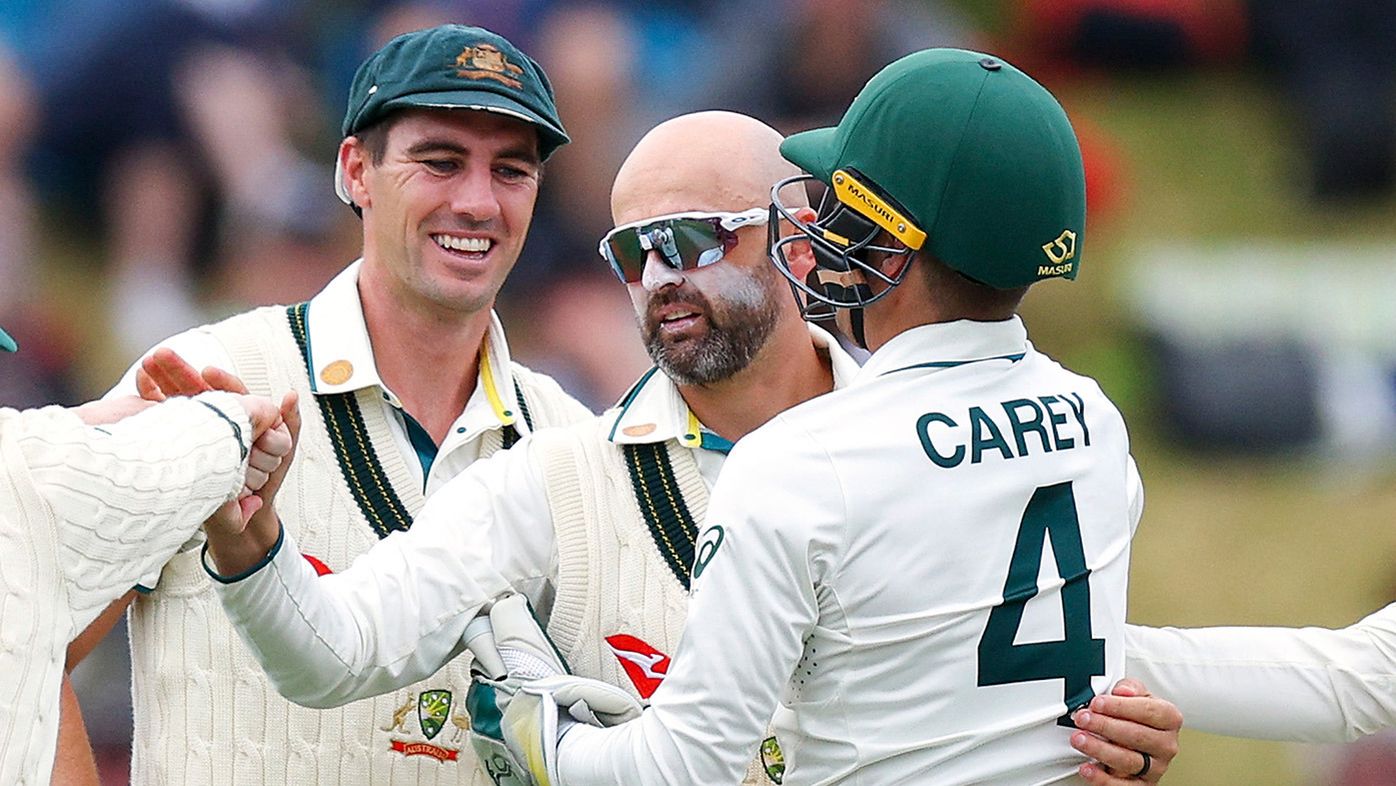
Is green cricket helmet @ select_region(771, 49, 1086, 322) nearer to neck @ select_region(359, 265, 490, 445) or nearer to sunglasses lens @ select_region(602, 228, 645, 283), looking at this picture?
sunglasses lens @ select_region(602, 228, 645, 283)

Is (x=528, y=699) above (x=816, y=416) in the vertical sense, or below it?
below

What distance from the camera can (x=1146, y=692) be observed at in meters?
2.42

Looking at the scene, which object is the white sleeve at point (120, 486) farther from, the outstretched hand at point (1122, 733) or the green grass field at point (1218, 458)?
the green grass field at point (1218, 458)

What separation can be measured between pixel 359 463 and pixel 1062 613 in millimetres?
1263

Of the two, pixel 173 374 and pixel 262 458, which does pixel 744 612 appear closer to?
pixel 262 458

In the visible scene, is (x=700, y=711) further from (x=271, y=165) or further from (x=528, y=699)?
(x=271, y=165)

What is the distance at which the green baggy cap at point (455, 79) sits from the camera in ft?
10.5

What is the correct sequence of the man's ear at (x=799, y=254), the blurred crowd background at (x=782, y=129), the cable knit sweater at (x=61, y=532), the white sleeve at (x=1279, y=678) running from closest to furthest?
the cable knit sweater at (x=61, y=532)
the white sleeve at (x=1279, y=678)
the man's ear at (x=799, y=254)
the blurred crowd background at (x=782, y=129)

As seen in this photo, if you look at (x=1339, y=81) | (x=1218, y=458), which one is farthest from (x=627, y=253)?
(x=1339, y=81)

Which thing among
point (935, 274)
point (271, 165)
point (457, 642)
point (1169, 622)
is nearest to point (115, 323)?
point (271, 165)

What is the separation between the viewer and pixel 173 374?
2.50 m

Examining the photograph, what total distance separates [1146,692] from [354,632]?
102cm

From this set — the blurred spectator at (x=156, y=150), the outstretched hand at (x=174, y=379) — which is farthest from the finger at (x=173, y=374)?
the blurred spectator at (x=156, y=150)

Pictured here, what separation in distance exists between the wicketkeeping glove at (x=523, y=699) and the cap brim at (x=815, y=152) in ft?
2.33
